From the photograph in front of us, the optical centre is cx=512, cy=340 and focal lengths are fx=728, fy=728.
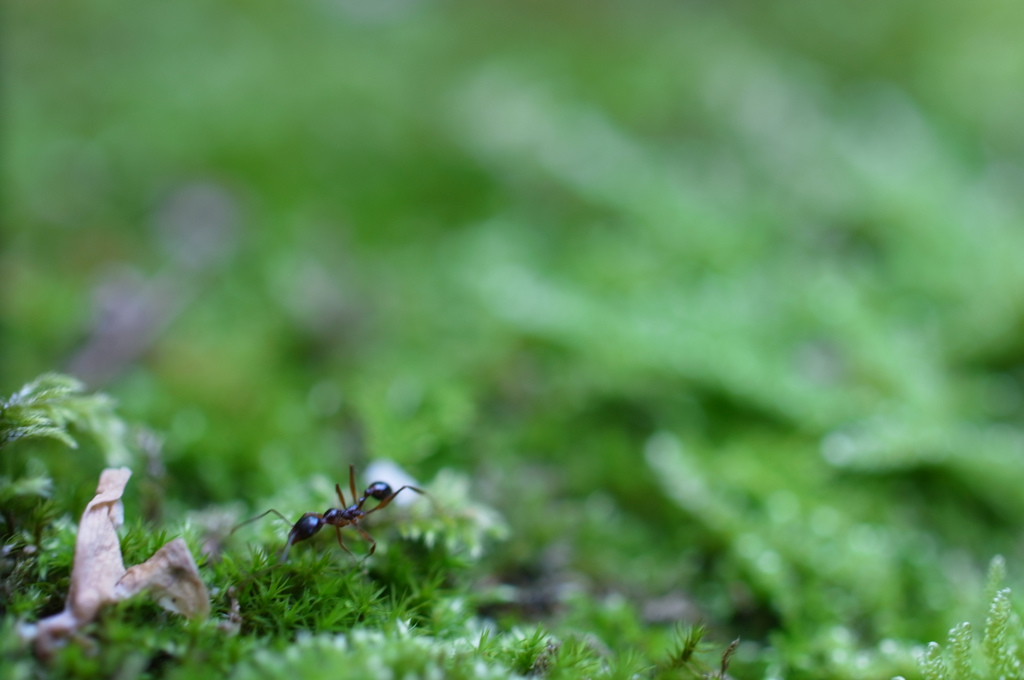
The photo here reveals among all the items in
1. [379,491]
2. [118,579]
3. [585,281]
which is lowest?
[118,579]

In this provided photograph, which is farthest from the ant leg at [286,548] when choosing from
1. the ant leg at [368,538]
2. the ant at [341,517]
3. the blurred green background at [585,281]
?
the blurred green background at [585,281]

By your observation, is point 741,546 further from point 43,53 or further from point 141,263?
point 43,53

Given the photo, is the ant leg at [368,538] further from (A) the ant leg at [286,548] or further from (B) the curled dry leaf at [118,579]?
(B) the curled dry leaf at [118,579]

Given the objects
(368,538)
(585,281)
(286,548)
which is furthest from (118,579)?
(585,281)

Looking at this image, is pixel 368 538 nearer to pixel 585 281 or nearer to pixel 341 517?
pixel 341 517

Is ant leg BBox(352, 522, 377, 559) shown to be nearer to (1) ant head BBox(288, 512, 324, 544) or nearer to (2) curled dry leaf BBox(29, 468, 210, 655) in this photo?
(1) ant head BBox(288, 512, 324, 544)

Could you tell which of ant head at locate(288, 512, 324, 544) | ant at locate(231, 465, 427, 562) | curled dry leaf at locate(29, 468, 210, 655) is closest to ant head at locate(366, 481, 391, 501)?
ant at locate(231, 465, 427, 562)
